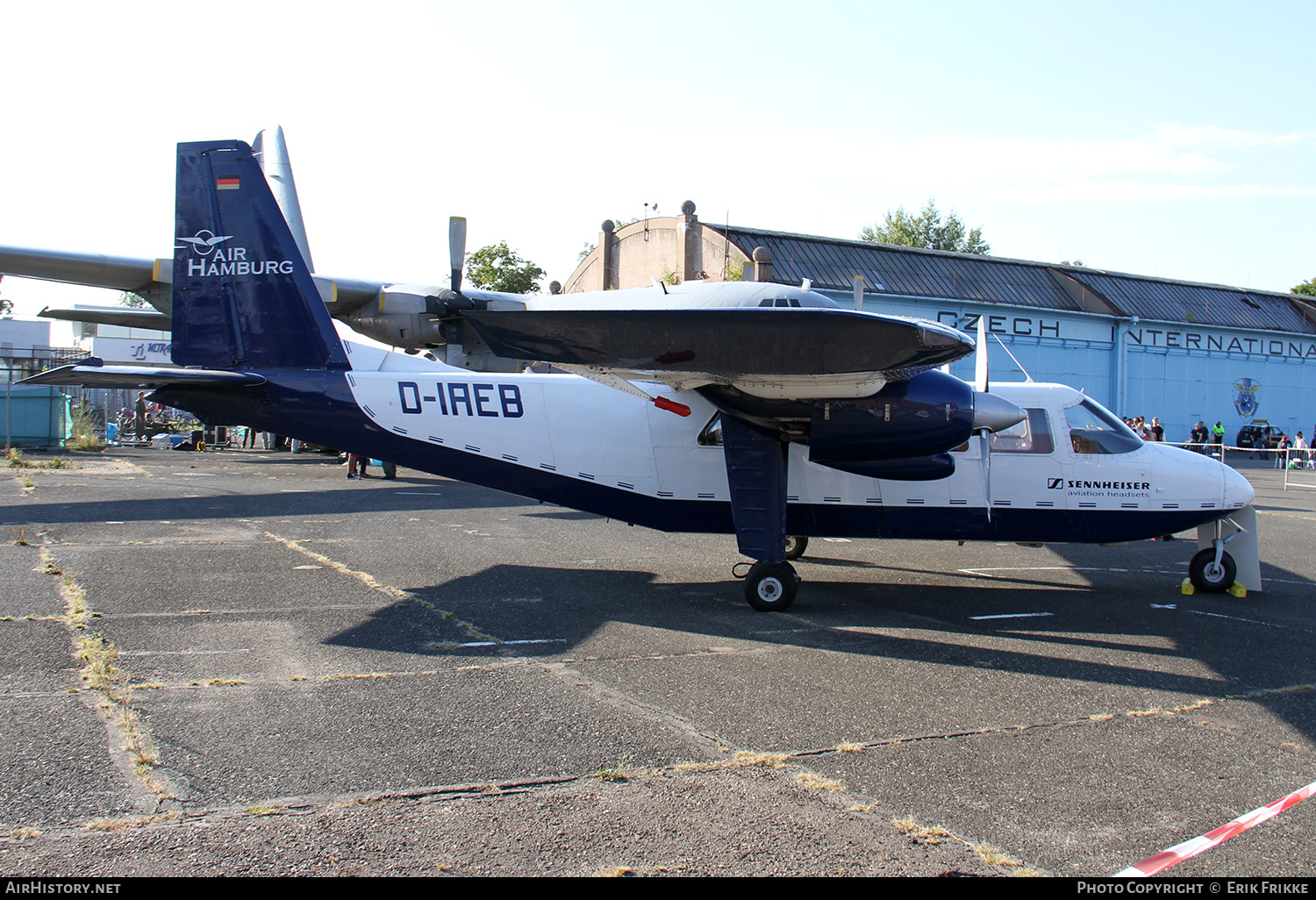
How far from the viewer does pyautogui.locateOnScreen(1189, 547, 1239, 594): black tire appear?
10.6 m

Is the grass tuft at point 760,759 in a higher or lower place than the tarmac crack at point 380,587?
lower

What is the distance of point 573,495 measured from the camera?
34.9 feet

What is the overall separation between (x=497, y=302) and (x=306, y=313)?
7776 mm

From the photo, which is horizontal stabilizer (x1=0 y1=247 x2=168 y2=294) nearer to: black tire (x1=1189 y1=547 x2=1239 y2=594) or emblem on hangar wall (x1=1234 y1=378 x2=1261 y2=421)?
black tire (x1=1189 y1=547 x2=1239 y2=594)

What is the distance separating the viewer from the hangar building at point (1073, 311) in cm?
3788

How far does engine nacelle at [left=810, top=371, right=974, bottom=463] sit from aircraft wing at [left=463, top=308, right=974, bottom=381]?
106cm

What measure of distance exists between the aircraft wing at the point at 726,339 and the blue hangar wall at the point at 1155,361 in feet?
96.1

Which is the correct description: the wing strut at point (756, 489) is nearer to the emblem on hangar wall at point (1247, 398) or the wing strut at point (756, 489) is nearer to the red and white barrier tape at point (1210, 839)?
the red and white barrier tape at point (1210, 839)

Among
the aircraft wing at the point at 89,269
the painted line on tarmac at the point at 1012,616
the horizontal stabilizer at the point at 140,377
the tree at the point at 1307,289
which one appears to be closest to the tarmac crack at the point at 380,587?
the horizontal stabilizer at the point at 140,377

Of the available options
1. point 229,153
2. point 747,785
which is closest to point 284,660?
point 747,785

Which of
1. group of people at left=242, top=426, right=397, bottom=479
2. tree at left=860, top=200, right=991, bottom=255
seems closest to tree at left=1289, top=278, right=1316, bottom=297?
tree at left=860, top=200, right=991, bottom=255

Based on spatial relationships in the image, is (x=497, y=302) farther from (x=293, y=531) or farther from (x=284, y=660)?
(x=284, y=660)

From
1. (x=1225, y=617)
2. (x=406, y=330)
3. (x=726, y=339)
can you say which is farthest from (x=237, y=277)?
(x=1225, y=617)

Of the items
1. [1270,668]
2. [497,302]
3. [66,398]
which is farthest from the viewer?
[66,398]
